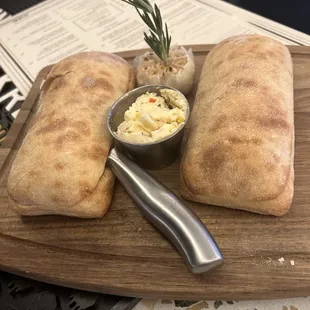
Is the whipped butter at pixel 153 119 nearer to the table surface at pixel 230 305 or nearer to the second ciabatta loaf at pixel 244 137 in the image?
the second ciabatta loaf at pixel 244 137

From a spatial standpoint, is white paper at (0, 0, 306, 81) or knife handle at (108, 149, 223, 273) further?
white paper at (0, 0, 306, 81)

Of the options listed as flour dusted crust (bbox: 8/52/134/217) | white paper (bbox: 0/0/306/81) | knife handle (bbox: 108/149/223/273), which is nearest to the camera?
knife handle (bbox: 108/149/223/273)

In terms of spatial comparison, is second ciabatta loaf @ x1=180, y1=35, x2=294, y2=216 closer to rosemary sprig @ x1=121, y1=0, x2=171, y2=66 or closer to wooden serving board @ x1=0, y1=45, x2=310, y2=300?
wooden serving board @ x1=0, y1=45, x2=310, y2=300

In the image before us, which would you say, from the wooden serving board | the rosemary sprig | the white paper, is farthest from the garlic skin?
the white paper

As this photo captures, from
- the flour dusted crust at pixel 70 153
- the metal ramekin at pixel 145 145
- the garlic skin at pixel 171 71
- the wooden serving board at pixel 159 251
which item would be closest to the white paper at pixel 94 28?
the garlic skin at pixel 171 71

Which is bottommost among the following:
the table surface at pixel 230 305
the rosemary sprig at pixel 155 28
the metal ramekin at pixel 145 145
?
the table surface at pixel 230 305

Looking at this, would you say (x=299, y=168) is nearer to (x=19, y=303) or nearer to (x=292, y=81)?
(x=292, y=81)
